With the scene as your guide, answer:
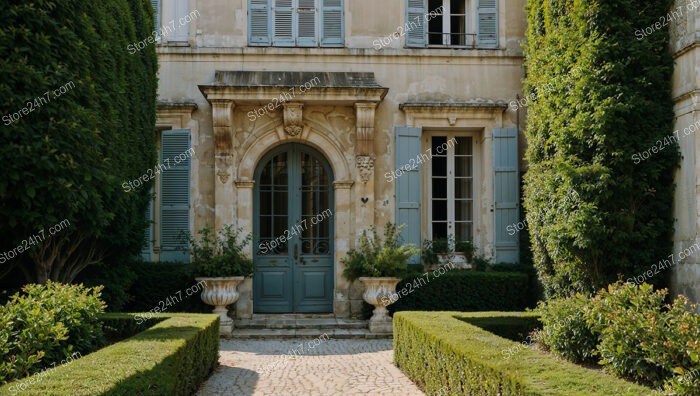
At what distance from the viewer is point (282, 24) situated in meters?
11.5

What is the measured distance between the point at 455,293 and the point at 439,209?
1645 mm

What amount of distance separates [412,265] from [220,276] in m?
3.15

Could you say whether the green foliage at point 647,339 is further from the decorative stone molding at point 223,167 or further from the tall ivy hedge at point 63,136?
the decorative stone molding at point 223,167

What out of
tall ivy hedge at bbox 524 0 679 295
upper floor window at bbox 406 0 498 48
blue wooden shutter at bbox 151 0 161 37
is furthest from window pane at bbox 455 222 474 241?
blue wooden shutter at bbox 151 0 161 37

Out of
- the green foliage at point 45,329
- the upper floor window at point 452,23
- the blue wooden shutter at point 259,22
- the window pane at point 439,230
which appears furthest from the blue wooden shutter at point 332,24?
the green foliage at point 45,329

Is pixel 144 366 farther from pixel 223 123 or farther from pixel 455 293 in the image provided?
pixel 455 293

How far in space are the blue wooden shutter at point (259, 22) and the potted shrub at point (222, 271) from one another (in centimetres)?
328

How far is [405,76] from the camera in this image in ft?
37.6

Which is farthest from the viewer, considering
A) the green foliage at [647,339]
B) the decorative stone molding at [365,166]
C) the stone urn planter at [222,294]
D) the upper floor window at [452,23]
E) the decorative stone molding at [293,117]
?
the upper floor window at [452,23]

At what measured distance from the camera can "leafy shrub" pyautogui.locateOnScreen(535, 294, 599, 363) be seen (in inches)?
227

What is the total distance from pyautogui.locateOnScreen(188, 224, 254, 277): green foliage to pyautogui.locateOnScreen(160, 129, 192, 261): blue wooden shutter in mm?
350

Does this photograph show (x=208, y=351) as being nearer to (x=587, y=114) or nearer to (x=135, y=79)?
(x=135, y=79)

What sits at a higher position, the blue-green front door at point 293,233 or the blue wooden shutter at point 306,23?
the blue wooden shutter at point 306,23

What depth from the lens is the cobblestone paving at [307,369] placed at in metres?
6.60
